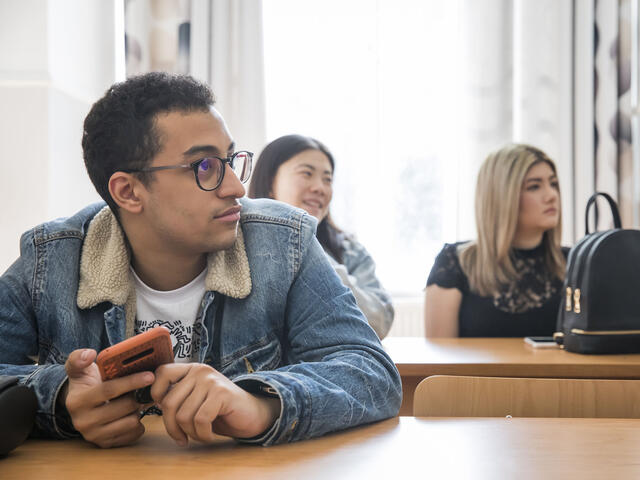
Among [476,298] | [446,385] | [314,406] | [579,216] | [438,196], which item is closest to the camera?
[314,406]

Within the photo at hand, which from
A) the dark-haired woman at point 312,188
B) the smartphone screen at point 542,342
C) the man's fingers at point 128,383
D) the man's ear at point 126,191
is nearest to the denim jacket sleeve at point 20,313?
the man's ear at point 126,191

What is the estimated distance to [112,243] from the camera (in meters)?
1.30

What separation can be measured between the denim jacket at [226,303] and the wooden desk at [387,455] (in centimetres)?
18

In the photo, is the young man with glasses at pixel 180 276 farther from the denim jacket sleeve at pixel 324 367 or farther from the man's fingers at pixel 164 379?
the man's fingers at pixel 164 379

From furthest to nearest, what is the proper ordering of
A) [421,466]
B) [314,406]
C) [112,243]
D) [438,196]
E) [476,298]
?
[438,196], [476,298], [112,243], [314,406], [421,466]

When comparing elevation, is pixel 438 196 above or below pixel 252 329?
above

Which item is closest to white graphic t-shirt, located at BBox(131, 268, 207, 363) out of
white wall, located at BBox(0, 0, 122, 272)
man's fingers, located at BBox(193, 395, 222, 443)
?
man's fingers, located at BBox(193, 395, 222, 443)

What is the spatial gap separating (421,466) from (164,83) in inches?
34.2

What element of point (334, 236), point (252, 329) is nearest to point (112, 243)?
point (252, 329)

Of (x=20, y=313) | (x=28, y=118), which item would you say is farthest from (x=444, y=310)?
(x=28, y=118)

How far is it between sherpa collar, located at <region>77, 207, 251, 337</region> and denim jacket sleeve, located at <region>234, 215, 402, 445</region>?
110 mm

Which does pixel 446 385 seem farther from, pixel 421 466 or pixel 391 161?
pixel 391 161

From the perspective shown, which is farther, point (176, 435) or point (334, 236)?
point (334, 236)

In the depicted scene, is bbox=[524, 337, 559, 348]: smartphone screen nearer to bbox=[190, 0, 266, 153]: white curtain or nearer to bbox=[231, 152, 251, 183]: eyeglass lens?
bbox=[231, 152, 251, 183]: eyeglass lens
